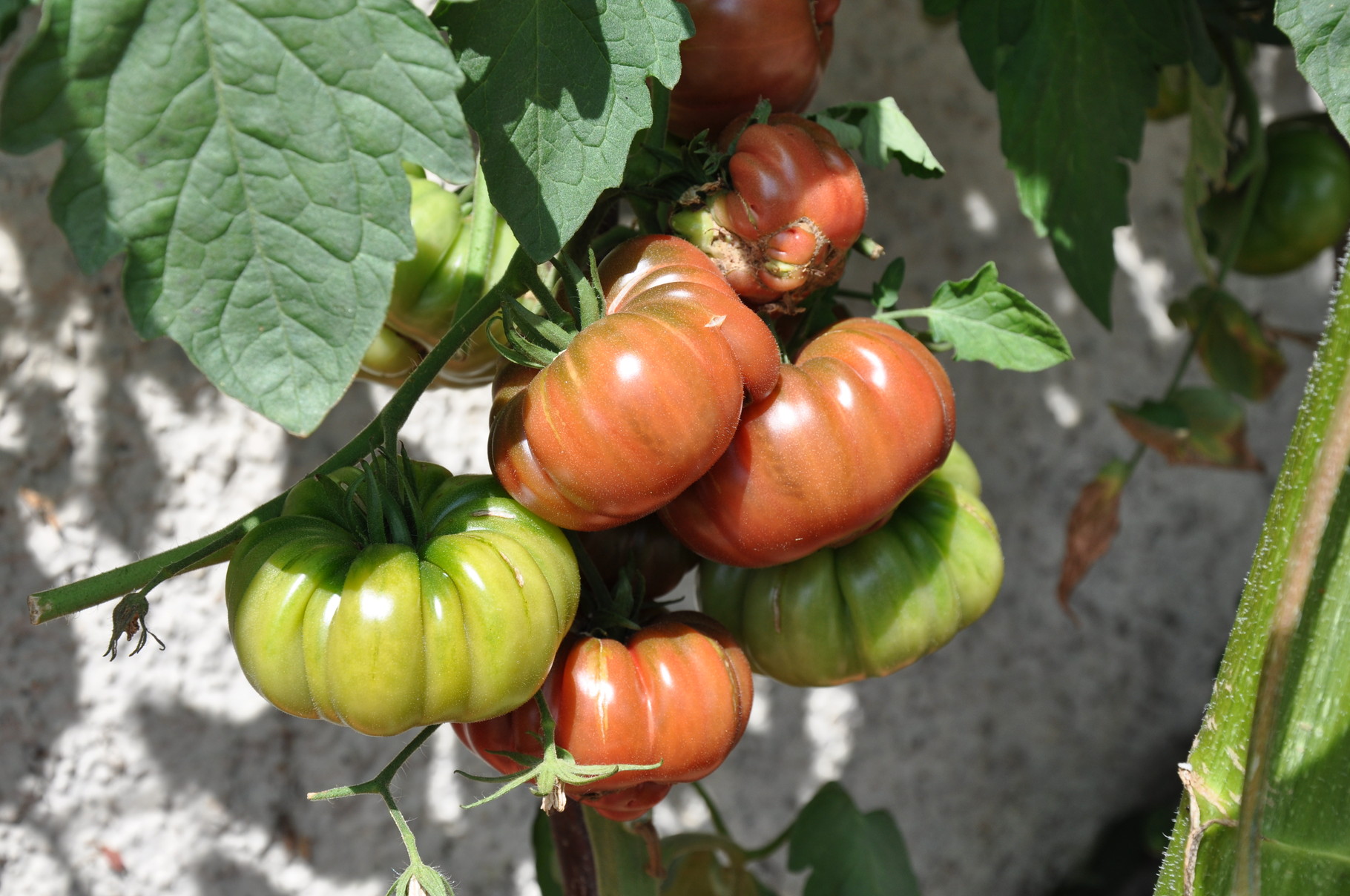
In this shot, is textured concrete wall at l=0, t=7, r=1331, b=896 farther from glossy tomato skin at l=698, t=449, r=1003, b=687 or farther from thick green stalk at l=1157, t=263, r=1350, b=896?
thick green stalk at l=1157, t=263, r=1350, b=896

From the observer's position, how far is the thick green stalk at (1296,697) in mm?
494

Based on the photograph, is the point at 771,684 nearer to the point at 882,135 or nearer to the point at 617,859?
the point at 617,859

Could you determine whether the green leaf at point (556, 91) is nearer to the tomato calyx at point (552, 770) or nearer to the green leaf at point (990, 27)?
the tomato calyx at point (552, 770)

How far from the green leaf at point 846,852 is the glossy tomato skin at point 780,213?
20.9 inches

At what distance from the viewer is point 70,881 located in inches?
31.0

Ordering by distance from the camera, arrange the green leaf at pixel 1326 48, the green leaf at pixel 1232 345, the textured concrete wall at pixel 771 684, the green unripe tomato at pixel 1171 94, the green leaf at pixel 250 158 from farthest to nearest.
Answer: the green leaf at pixel 1232 345
the green unripe tomato at pixel 1171 94
the textured concrete wall at pixel 771 684
the green leaf at pixel 1326 48
the green leaf at pixel 250 158

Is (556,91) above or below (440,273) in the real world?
above

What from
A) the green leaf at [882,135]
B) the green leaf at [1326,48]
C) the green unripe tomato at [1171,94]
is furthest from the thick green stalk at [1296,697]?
the green unripe tomato at [1171,94]

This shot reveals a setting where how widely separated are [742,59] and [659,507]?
0.24 metres

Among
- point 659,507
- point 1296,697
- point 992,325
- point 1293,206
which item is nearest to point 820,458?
point 659,507

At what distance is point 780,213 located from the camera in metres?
0.48

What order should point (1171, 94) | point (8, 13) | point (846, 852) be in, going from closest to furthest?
point (8, 13) → point (846, 852) → point (1171, 94)

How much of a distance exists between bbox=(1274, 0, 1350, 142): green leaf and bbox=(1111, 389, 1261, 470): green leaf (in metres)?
0.55

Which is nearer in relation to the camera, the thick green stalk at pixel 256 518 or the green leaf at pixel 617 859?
the thick green stalk at pixel 256 518
